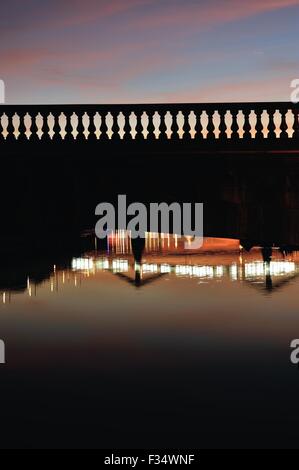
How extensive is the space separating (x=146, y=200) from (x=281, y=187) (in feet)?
11.9

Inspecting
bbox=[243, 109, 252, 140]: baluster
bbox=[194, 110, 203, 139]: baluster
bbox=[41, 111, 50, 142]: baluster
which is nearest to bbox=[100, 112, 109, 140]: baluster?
bbox=[41, 111, 50, 142]: baluster

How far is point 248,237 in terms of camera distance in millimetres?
28078

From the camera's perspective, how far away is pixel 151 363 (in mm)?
15875

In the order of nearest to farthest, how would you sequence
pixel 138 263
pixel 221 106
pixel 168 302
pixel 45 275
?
pixel 168 302 < pixel 221 106 < pixel 45 275 < pixel 138 263

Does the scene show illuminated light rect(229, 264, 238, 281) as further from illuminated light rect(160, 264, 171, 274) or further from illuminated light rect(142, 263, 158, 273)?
illuminated light rect(142, 263, 158, 273)

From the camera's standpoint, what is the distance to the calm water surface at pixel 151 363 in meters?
12.0

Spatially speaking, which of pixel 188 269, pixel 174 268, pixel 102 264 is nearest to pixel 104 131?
pixel 188 269

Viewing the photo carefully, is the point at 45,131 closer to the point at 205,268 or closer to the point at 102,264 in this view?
the point at 205,268

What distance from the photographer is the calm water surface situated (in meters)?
12.0

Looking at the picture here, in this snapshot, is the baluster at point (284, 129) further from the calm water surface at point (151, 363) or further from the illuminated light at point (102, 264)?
the illuminated light at point (102, 264)

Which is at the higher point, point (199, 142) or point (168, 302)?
point (199, 142)

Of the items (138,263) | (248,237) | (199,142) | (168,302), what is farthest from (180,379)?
(138,263)
